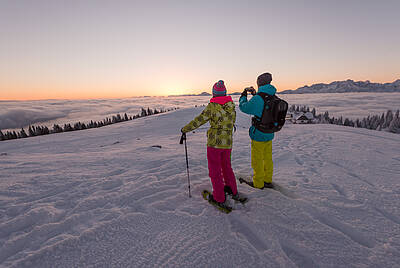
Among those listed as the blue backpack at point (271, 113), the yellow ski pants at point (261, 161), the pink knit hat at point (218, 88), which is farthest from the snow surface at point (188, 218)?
the pink knit hat at point (218, 88)

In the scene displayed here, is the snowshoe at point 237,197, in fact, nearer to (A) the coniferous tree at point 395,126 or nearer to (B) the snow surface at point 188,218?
(B) the snow surface at point 188,218

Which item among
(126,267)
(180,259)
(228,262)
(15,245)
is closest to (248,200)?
(228,262)

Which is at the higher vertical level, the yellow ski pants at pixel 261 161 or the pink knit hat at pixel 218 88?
the pink knit hat at pixel 218 88

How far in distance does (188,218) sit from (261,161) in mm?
1794

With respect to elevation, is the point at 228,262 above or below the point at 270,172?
below

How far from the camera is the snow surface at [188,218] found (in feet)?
6.76

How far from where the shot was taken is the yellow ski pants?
339cm

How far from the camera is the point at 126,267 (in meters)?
1.93

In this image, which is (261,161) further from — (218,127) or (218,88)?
(218,88)

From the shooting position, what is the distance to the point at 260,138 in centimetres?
333

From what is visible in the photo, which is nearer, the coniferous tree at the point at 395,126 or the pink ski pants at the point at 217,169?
the pink ski pants at the point at 217,169

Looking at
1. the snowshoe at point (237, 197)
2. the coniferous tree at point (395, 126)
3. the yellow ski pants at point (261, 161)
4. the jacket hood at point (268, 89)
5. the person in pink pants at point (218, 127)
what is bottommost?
the coniferous tree at point (395, 126)

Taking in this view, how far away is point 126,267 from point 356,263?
104 inches

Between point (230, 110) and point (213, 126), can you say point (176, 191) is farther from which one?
point (230, 110)
